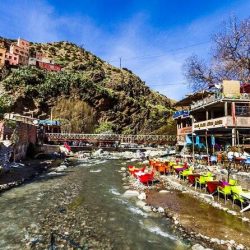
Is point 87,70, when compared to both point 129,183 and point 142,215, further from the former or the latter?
point 142,215

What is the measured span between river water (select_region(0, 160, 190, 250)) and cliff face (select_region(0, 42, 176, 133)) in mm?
49383

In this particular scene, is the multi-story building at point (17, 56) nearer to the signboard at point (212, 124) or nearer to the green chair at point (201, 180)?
the signboard at point (212, 124)

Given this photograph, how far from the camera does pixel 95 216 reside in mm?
14281

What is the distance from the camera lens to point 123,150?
5978 cm

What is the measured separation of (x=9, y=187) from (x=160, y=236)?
13.4 meters

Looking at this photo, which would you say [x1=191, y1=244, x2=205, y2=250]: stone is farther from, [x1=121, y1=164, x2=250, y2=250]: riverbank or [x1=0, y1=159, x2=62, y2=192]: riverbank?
[x1=0, y1=159, x2=62, y2=192]: riverbank

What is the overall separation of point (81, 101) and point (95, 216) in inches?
2629

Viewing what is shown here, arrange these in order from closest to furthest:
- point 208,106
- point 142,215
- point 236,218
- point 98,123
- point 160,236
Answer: point 160,236 < point 236,218 < point 142,215 < point 208,106 < point 98,123

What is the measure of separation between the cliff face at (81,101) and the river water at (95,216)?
49383 millimetres

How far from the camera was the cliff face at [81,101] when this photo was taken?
241ft

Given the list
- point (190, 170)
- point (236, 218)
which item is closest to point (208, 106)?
point (190, 170)

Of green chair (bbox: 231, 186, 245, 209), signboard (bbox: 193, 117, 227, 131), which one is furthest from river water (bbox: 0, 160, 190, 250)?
signboard (bbox: 193, 117, 227, 131)

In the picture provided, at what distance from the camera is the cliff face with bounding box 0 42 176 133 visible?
241 ft

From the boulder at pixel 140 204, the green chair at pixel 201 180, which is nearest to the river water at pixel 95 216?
the boulder at pixel 140 204
